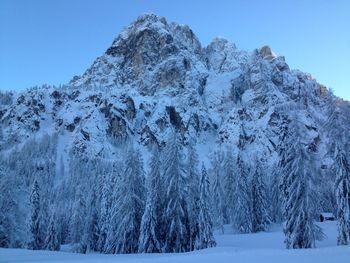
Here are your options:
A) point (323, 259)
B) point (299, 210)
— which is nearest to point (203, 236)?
point (299, 210)

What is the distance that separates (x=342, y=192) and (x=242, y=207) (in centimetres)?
3152

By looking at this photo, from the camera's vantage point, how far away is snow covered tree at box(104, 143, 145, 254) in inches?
1737

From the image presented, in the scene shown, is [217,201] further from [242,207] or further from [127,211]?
[127,211]

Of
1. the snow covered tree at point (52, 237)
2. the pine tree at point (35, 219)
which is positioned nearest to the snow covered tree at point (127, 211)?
the snow covered tree at point (52, 237)

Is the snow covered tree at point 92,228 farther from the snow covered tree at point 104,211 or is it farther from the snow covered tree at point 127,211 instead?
the snow covered tree at point 127,211

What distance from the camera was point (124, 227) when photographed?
44062 mm

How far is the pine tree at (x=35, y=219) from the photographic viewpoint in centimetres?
5734

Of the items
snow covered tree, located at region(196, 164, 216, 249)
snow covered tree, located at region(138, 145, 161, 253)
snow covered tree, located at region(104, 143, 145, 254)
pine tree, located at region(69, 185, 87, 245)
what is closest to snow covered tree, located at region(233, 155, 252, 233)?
snow covered tree, located at region(196, 164, 216, 249)

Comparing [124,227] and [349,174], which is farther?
[124,227]

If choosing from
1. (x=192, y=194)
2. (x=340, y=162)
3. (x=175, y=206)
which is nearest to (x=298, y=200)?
(x=340, y=162)

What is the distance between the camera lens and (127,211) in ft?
146

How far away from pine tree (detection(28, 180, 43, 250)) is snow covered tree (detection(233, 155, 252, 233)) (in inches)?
1256

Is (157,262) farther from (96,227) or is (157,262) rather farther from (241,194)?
(241,194)

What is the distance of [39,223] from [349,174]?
45.4 metres
